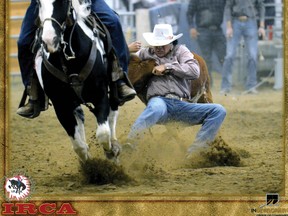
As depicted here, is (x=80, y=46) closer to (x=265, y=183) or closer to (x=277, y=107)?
(x=265, y=183)

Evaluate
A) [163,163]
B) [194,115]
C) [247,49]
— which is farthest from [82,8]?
[247,49]

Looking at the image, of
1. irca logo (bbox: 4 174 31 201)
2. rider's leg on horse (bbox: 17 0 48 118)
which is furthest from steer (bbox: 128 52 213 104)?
irca logo (bbox: 4 174 31 201)

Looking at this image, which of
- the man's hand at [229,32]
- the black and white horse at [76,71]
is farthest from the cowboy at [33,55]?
the man's hand at [229,32]

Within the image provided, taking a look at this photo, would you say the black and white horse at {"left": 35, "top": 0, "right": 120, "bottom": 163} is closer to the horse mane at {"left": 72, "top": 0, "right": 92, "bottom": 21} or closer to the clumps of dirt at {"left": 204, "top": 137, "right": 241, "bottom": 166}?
the horse mane at {"left": 72, "top": 0, "right": 92, "bottom": 21}

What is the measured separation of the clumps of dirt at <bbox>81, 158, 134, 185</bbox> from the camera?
23.8 ft

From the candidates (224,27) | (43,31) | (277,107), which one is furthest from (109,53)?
(224,27)

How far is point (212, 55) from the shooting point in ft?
46.1

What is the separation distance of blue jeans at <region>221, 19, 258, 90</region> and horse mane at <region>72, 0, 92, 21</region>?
21.3ft

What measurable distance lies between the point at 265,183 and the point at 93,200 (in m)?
1.48

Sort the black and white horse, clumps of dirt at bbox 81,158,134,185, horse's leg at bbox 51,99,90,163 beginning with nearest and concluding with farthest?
the black and white horse
horse's leg at bbox 51,99,90,163
clumps of dirt at bbox 81,158,134,185

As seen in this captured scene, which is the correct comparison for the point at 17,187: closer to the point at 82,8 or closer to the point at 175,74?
the point at 82,8

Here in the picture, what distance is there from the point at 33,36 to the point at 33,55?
0.17 meters

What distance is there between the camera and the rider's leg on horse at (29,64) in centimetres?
733

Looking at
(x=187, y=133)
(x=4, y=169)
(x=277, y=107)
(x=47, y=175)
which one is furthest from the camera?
(x=277, y=107)
